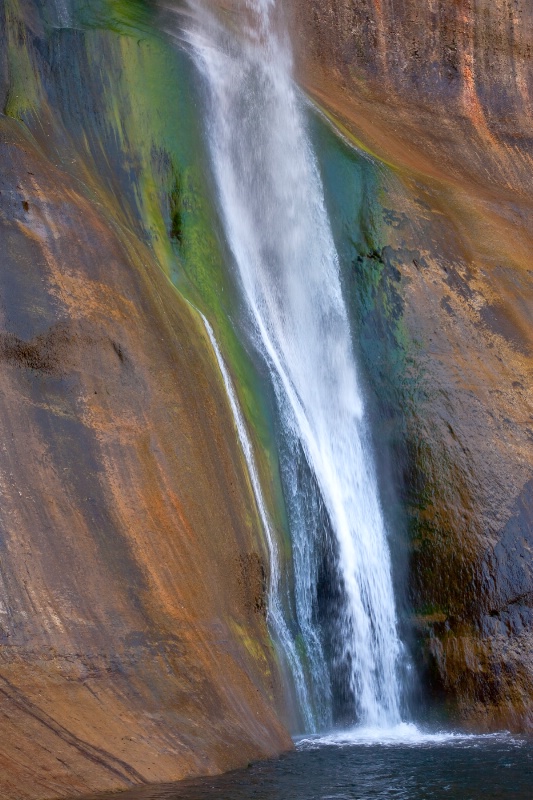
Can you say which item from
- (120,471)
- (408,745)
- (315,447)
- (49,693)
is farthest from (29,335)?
(408,745)

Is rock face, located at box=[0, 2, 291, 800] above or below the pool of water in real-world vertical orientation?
above

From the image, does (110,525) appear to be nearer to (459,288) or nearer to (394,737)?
(394,737)

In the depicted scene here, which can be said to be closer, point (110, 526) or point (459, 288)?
point (110, 526)

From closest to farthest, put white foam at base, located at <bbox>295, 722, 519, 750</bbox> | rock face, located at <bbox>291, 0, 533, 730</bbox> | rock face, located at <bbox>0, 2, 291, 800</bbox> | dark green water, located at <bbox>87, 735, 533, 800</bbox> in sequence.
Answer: dark green water, located at <bbox>87, 735, 533, 800</bbox> → rock face, located at <bbox>0, 2, 291, 800</bbox> → white foam at base, located at <bbox>295, 722, 519, 750</bbox> → rock face, located at <bbox>291, 0, 533, 730</bbox>

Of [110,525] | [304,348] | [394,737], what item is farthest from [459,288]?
[110,525]

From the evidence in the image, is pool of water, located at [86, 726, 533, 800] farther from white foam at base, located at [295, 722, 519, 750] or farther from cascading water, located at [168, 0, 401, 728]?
cascading water, located at [168, 0, 401, 728]

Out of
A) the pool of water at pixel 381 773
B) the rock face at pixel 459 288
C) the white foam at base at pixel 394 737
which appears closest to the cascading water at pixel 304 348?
the white foam at base at pixel 394 737

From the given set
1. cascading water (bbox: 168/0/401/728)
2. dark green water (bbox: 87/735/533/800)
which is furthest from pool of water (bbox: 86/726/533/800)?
cascading water (bbox: 168/0/401/728)
